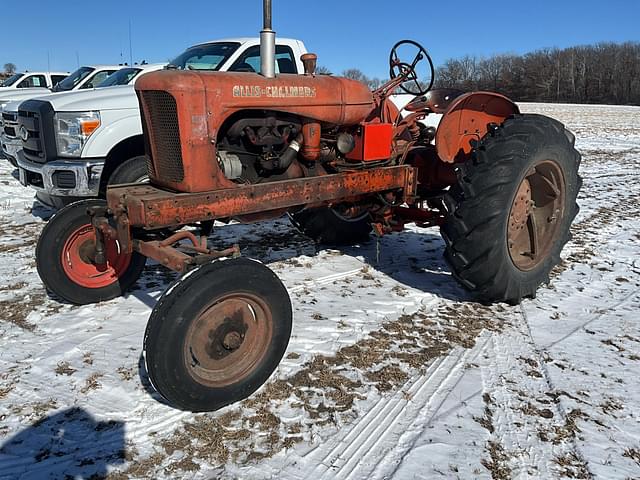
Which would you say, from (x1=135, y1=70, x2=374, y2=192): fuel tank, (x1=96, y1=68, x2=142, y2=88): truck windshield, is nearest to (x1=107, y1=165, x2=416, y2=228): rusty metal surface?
(x1=135, y1=70, x2=374, y2=192): fuel tank

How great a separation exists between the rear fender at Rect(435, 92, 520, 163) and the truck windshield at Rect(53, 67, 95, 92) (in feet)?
25.1

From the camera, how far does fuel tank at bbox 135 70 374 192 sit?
→ 3043 millimetres

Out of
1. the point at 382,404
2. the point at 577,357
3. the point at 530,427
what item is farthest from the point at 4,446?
the point at 577,357

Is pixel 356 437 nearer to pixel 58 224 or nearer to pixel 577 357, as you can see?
pixel 577 357

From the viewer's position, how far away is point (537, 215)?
448 cm

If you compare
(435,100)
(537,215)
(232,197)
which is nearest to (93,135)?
(232,197)

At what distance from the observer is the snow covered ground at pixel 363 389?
2.44 metres

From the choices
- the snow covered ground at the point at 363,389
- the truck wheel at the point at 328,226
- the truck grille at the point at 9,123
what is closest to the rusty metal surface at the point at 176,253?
the snow covered ground at the point at 363,389

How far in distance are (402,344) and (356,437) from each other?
3.47ft

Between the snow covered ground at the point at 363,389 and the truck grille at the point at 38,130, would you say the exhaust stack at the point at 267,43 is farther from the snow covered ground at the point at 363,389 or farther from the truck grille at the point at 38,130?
the truck grille at the point at 38,130

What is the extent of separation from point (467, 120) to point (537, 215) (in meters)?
0.99

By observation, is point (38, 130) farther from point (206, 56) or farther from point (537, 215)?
point (537, 215)

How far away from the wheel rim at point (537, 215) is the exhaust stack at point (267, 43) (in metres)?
2.11

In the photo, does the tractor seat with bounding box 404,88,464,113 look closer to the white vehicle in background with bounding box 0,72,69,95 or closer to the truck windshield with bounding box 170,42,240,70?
the truck windshield with bounding box 170,42,240,70
